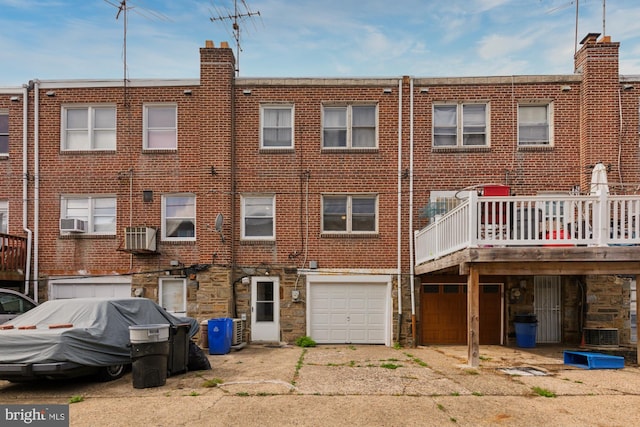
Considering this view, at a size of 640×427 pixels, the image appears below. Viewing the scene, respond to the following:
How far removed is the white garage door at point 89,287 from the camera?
14.8 m

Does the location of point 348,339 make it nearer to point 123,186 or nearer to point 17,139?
point 123,186

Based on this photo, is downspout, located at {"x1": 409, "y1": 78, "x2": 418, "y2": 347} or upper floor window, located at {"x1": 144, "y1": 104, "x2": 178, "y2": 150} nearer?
downspout, located at {"x1": 409, "y1": 78, "x2": 418, "y2": 347}

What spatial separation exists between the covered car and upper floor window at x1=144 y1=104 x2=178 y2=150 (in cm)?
642

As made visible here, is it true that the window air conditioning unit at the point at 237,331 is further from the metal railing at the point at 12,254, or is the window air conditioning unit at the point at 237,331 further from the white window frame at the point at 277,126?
the metal railing at the point at 12,254

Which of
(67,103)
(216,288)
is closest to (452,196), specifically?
Answer: (216,288)

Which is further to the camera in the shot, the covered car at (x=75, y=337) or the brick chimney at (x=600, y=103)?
the brick chimney at (x=600, y=103)

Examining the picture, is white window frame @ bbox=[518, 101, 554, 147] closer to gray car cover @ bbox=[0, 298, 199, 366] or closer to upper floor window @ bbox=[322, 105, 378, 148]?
upper floor window @ bbox=[322, 105, 378, 148]

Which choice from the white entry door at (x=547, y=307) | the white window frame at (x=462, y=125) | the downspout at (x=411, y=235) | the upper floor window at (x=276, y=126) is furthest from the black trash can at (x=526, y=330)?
the upper floor window at (x=276, y=126)

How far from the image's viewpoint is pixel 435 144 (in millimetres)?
15070

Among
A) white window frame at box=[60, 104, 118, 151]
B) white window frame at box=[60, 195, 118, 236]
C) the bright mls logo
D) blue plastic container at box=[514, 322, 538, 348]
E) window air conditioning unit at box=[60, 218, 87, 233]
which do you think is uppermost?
white window frame at box=[60, 104, 118, 151]

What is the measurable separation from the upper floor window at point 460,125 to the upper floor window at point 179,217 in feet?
24.1

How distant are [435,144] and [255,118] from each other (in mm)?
5287

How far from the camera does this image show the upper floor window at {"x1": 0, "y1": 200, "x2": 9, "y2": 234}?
1515 cm

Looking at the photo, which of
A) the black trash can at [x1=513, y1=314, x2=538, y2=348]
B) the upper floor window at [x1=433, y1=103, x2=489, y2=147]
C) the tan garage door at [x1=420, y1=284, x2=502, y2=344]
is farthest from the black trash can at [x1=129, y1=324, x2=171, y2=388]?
the upper floor window at [x1=433, y1=103, x2=489, y2=147]
